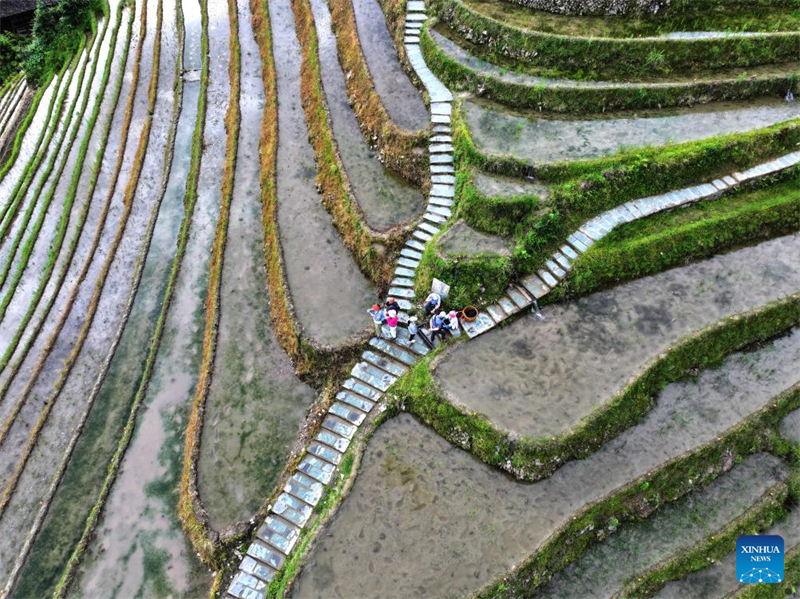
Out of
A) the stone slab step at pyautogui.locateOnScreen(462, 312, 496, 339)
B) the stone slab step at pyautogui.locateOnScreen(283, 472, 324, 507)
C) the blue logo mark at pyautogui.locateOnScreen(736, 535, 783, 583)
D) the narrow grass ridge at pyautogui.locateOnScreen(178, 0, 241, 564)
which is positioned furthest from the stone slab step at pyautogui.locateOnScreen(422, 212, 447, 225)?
the blue logo mark at pyautogui.locateOnScreen(736, 535, 783, 583)

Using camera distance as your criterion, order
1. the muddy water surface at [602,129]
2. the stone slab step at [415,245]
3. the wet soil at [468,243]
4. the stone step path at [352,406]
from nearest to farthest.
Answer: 1. the stone step path at [352,406]
2. the wet soil at [468,243]
3. the stone slab step at [415,245]
4. the muddy water surface at [602,129]

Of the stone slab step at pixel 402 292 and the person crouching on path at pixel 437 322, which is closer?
the person crouching on path at pixel 437 322

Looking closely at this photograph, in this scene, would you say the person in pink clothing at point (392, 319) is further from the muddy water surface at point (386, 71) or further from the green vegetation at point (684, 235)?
the muddy water surface at point (386, 71)

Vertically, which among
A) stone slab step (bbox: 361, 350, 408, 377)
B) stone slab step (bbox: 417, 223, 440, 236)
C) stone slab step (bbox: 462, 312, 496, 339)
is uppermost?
stone slab step (bbox: 417, 223, 440, 236)

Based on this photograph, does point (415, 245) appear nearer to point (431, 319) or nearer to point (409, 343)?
point (431, 319)

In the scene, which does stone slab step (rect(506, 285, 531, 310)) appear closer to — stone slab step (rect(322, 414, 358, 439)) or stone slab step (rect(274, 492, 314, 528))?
stone slab step (rect(322, 414, 358, 439))

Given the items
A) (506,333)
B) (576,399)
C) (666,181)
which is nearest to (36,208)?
(506,333)

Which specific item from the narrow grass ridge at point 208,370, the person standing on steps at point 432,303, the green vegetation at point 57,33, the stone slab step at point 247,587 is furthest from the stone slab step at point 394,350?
the green vegetation at point 57,33

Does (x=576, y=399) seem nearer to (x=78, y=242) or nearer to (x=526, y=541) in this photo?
(x=526, y=541)
